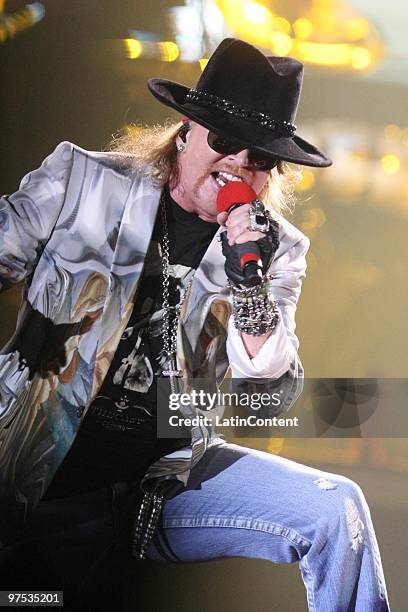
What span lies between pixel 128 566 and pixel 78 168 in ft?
3.19

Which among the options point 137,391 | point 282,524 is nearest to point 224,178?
point 137,391

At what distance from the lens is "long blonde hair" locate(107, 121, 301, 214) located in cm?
173

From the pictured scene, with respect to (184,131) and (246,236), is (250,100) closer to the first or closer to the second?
(184,131)

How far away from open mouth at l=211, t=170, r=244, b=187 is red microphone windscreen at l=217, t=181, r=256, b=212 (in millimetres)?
138

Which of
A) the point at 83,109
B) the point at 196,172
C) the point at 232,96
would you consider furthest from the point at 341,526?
the point at 83,109

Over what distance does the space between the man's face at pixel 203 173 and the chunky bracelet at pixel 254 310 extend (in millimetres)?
243

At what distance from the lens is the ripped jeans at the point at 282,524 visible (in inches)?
61.4

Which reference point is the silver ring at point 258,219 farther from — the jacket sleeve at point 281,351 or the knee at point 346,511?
the knee at point 346,511

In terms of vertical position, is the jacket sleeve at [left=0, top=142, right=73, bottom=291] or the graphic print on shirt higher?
the jacket sleeve at [left=0, top=142, right=73, bottom=291]

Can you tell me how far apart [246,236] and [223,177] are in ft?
0.95

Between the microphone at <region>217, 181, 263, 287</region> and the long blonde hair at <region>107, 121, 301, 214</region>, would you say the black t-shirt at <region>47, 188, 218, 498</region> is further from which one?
the microphone at <region>217, 181, 263, 287</region>

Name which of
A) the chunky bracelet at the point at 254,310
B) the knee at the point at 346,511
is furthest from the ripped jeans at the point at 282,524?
the chunky bracelet at the point at 254,310

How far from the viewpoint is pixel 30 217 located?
161 centimetres

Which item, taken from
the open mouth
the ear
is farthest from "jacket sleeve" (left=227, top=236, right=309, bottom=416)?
the ear
